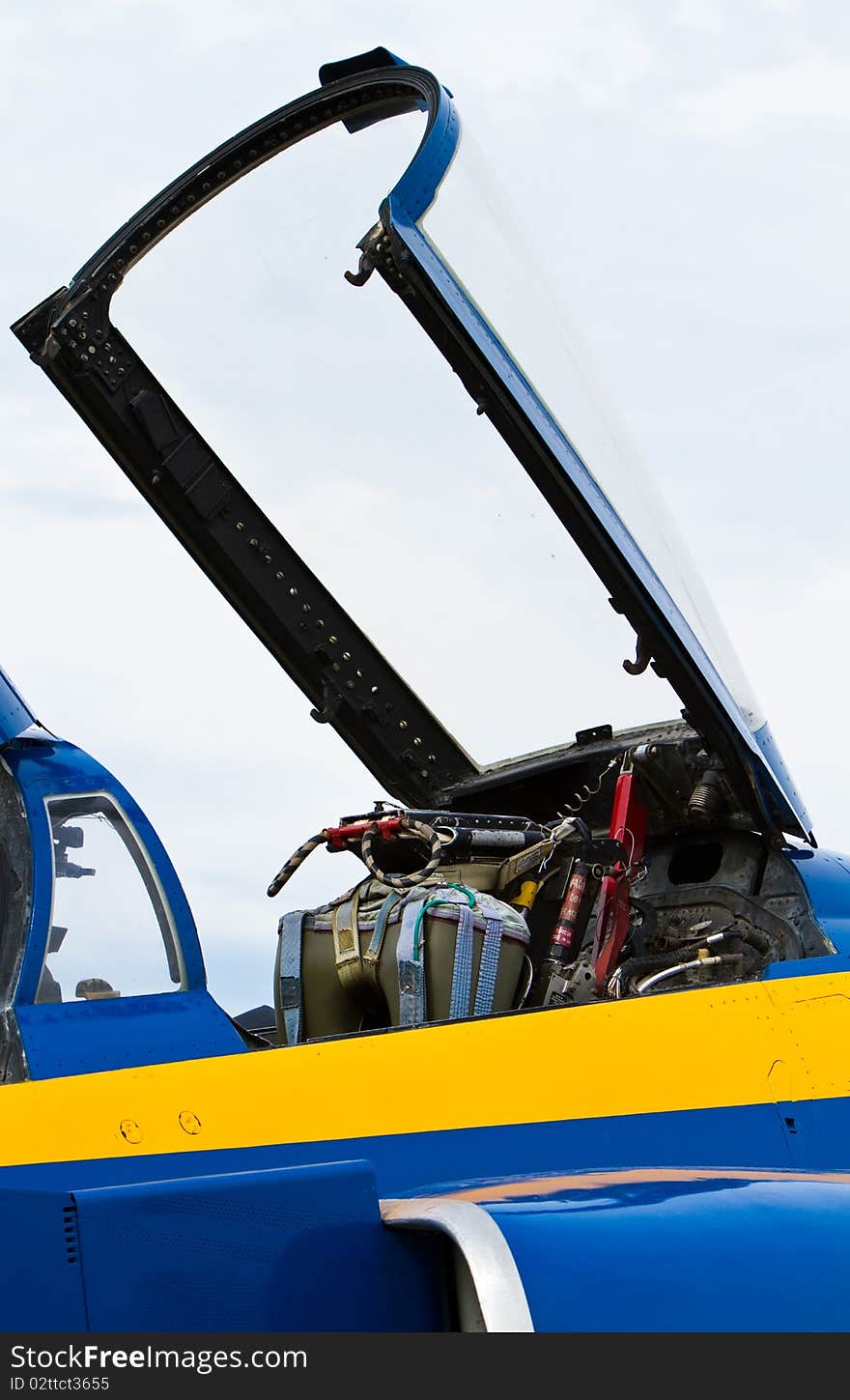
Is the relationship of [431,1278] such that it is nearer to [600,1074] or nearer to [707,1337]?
[707,1337]

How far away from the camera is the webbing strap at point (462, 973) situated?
3803mm

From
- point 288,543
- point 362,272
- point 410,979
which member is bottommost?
point 410,979

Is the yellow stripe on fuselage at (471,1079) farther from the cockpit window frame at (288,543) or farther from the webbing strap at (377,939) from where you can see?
the cockpit window frame at (288,543)

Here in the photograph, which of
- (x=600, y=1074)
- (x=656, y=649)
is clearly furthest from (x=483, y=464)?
(x=600, y=1074)

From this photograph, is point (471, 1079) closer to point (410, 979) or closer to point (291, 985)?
point (410, 979)

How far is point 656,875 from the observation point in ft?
16.5

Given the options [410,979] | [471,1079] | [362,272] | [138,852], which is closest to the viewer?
[471,1079]

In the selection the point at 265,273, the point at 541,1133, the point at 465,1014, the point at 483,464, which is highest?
the point at 265,273

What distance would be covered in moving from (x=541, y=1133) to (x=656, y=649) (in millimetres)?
1861

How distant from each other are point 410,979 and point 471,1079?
59 cm

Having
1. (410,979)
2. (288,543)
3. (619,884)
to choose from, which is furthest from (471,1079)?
(288,543)

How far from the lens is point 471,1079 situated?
3.21 metres

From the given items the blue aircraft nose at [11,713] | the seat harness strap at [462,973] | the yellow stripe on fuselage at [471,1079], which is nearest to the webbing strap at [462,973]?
the seat harness strap at [462,973]

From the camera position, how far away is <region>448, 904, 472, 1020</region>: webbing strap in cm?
380
